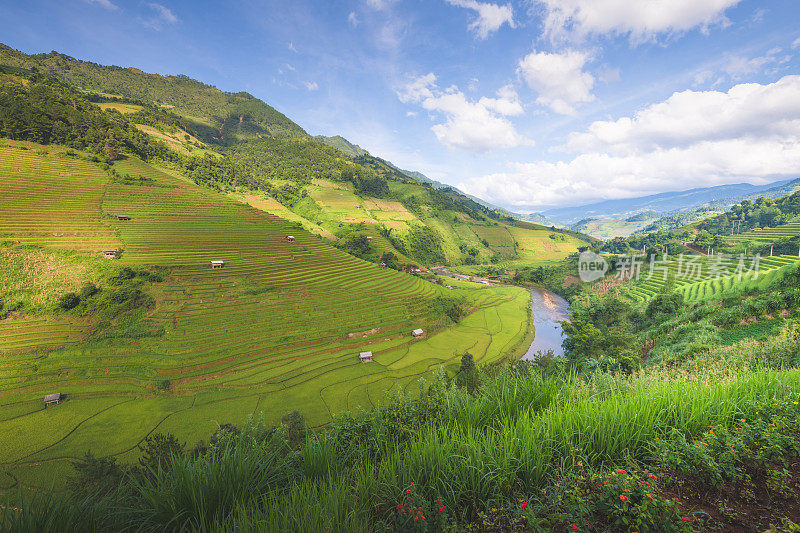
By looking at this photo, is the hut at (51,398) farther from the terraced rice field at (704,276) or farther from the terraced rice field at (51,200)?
the terraced rice field at (704,276)

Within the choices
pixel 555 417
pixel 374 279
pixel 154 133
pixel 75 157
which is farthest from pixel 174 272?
pixel 154 133

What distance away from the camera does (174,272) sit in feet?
99.1

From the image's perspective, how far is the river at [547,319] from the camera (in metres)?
38.2

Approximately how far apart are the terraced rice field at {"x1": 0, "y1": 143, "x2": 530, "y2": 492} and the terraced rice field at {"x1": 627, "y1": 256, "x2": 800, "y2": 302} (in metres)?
19.1

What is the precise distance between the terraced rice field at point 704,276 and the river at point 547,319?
12.5 meters

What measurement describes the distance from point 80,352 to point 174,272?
35.3ft

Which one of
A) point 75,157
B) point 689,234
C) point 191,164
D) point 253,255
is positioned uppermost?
point 191,164

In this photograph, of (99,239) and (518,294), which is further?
(518,294)

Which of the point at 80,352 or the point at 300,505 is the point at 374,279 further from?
the point at 300,505

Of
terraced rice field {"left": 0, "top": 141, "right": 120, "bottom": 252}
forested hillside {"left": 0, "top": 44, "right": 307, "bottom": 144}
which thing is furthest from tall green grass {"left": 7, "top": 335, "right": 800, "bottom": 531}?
forested hillside {"left": 0, "top": 44, "right": 307, "bottom": 144}

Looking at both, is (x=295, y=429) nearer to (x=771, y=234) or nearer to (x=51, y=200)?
(x=51, y=200)

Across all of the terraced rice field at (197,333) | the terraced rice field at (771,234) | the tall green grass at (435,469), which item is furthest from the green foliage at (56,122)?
the terraced rice field at (771,234)

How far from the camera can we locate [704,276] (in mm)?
38500

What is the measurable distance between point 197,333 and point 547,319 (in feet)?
174
